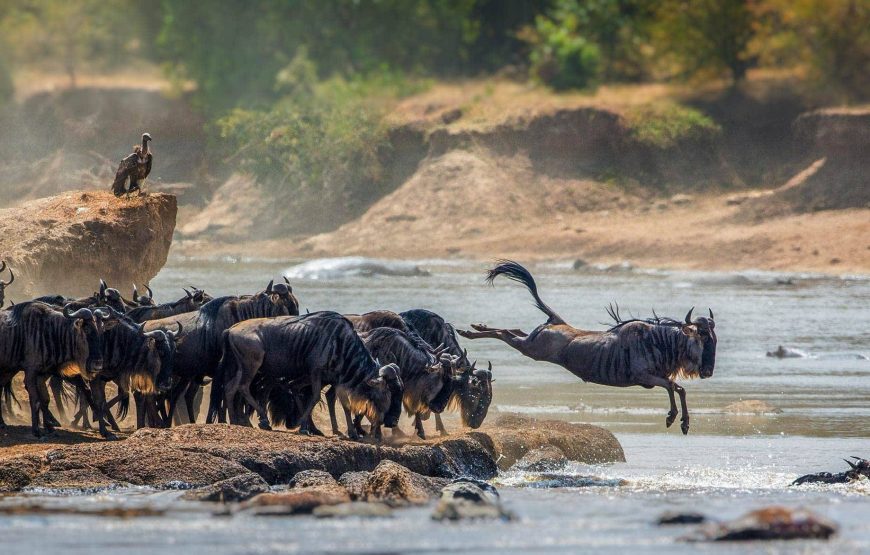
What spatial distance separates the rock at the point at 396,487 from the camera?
12336 mm

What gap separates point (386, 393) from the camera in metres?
14.1

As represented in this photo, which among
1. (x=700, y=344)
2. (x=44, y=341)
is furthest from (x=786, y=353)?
(x=44, y=341)

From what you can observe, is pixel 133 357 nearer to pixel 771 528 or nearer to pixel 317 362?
pixel 317 362

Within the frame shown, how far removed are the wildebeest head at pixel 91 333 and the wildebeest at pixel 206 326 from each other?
3.29 ft

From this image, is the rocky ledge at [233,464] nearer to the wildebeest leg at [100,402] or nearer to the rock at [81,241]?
the wildebeest leg at [100,402]

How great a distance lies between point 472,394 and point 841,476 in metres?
3.57

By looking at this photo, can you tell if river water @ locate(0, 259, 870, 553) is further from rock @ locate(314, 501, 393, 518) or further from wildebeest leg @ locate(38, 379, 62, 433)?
wildebeest leg @ locate(38, 379, 62, 433)

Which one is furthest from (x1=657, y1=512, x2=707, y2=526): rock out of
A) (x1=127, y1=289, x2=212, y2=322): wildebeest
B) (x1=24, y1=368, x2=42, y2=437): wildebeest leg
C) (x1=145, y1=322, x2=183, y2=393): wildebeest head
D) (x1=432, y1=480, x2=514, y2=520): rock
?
(x1=127, y1=289, x2=212, y2=322): wildebeest

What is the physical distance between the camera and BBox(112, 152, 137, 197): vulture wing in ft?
65.3

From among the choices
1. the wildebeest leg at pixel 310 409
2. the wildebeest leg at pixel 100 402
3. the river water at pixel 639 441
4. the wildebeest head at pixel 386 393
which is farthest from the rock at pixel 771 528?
the wildebeest leg at pixel 100 402

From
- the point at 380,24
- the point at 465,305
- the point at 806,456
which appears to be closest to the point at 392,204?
the point at 380,24

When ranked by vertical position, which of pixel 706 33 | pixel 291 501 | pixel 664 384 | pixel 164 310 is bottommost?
pixel 291 501

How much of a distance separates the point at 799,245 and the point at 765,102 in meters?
12.5

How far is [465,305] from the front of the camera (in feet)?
112
